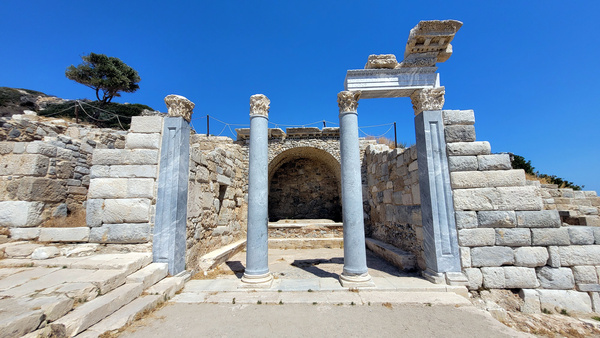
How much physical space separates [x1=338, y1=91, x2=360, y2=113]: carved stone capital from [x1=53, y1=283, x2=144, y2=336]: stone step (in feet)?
16.2

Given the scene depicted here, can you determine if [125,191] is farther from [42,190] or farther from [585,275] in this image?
[585,275]

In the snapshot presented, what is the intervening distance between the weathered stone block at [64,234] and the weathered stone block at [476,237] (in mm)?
7107

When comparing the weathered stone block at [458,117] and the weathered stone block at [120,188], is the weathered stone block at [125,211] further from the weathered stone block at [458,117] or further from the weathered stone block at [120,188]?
the weathered stone block at [458,117]

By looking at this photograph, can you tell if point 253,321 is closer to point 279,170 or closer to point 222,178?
point 222,178

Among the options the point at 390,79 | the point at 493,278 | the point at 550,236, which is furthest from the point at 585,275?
the point at 390,79

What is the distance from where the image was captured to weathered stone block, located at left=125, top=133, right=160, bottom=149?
5039 millimetres

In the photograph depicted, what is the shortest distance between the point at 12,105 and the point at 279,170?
27014mm

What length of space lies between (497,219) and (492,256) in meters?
0.70

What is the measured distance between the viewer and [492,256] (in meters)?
4.57

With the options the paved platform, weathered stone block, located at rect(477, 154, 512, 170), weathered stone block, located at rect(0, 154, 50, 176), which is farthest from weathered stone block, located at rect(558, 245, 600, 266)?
weathered stone block, located at rect(0, 154, 50, 176)

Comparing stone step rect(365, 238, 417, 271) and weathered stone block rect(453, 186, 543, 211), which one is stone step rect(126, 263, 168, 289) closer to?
stone step rect(365, 238, 417, 271)

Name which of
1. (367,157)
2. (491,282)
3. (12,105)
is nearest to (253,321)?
(491,282)

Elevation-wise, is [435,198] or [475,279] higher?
[435,198]

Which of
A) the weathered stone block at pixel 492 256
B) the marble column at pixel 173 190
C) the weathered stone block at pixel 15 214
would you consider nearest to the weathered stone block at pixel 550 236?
the weathered stone block at pixel 492 256
